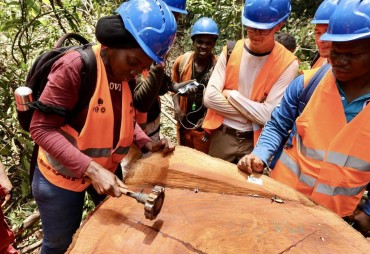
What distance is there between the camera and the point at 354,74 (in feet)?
5.74

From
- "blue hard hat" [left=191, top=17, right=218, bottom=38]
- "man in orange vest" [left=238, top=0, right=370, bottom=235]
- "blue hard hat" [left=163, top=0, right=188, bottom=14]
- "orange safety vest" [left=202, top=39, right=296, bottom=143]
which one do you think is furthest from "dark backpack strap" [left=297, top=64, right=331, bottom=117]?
"blue hard hat" [left=191, top=17, right=218, bottom=38]

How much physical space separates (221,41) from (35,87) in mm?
6910

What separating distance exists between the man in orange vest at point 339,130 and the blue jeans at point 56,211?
1.04 metres

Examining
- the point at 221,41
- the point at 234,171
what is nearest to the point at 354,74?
the point at 234,171

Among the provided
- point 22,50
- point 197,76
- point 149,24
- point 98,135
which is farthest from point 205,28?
point 98,135

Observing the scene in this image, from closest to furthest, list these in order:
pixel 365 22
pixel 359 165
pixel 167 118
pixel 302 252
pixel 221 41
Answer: pixel 302 252 < pixel 365 22 < pixel 359 165 < pixel 167 118 < pixel 221 41

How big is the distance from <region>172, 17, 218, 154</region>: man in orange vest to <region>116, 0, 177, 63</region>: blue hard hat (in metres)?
1.91

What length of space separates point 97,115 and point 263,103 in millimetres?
1509

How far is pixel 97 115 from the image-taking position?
5.90 ft

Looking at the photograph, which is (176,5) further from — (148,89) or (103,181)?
(103,181)

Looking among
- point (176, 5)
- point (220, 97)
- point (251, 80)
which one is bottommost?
point (220, 97)

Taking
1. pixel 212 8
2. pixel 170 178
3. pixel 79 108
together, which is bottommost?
pixel 212 8

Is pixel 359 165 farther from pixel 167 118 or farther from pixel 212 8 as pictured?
pixel 212 8

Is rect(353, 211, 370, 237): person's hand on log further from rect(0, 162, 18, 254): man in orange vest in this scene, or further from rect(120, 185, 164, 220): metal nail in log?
rect(0, 162, 18, 254): man in orange vest
